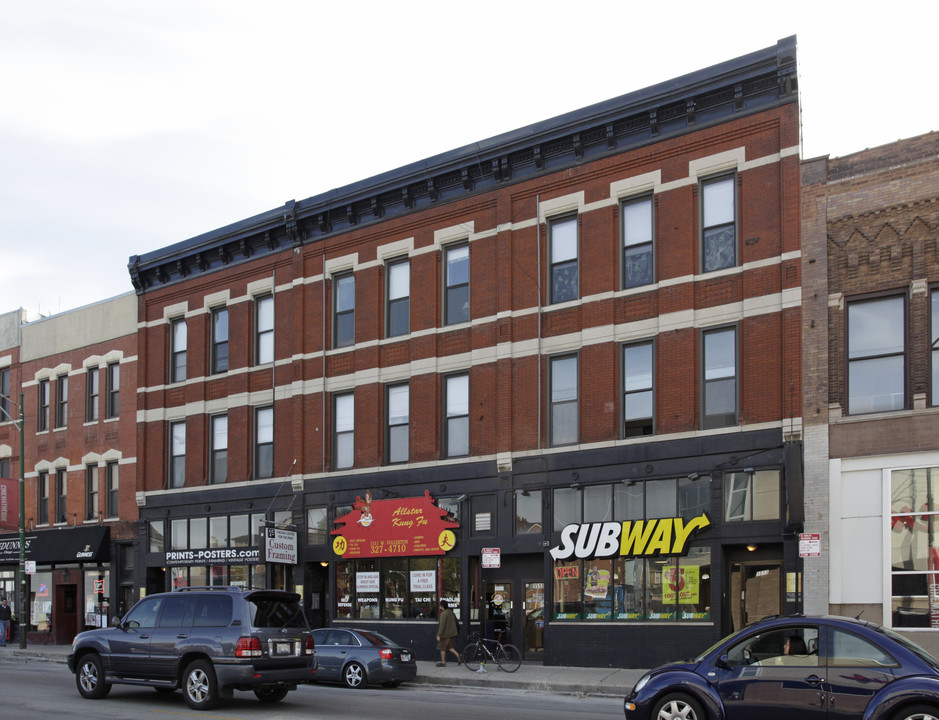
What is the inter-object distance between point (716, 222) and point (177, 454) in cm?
2086

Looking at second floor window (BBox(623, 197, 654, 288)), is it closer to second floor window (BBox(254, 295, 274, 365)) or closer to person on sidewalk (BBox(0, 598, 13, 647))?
second floor window (BBox(254, 295, 274, 365))

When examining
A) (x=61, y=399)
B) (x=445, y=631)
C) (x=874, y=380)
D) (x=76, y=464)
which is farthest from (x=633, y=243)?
(x=61, y=399)

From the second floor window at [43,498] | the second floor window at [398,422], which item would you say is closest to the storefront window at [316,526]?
the second floor window at [398,422]

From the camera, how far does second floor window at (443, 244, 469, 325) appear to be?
3023 centimetres

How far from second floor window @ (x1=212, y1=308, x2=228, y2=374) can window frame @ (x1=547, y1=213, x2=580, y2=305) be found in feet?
42.8

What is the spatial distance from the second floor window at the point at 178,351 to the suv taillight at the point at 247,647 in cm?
2199

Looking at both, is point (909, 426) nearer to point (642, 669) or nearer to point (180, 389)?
point (642, 669)

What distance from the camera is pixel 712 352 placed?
2538cm

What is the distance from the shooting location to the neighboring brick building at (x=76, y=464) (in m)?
38.7

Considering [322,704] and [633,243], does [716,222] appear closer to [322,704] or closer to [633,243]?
[633,243]

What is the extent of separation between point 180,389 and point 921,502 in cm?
2462

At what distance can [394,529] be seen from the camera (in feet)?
99.6

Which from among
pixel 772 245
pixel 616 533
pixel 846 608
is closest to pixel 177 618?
pixel 616 533

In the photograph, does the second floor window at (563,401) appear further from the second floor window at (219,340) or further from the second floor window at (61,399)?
the second floor window at (61,399)
